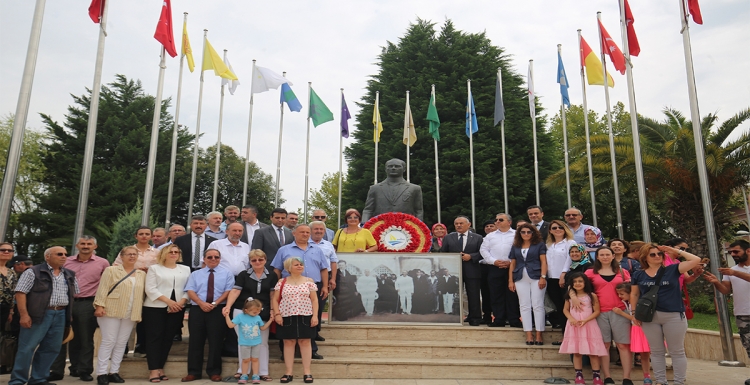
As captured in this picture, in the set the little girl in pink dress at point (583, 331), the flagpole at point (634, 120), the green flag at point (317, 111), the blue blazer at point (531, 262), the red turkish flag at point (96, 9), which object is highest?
the green flag at point (317, 111)

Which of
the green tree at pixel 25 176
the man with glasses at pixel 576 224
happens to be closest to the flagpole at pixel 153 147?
the man with glasses at pixel 576 224

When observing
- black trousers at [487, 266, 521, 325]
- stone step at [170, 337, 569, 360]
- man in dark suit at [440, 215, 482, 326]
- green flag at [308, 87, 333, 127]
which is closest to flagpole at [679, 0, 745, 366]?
black trousers at [487, 266, 521, 325]

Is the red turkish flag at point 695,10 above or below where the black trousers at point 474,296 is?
above

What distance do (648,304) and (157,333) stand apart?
19.7ft

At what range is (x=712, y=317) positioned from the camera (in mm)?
13703

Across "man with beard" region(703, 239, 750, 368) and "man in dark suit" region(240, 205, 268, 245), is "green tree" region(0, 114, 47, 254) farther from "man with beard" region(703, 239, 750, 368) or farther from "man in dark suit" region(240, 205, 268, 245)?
"man with beard" region(703, 239, 750, 368)

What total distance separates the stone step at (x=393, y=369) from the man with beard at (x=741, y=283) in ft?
5.37

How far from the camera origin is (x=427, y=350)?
7246mm

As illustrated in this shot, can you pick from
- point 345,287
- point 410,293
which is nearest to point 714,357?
point 410,293

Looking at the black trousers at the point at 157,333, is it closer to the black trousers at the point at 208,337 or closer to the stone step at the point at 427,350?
the black trousers at the point at 208,337

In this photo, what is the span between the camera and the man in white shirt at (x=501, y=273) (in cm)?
786

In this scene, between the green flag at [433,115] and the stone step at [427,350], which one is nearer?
the stone step at [427,350]

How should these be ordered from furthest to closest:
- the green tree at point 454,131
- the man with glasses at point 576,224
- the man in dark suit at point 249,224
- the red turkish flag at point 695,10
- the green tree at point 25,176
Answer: the green tree at point 25,176 < the green tree at point 454,131 < the red turkish flag at point 695,10 < the man in dark suit at point 249,224 < the man with glasses at point 576,224

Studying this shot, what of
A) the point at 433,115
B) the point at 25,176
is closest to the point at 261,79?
the point at 433,115
